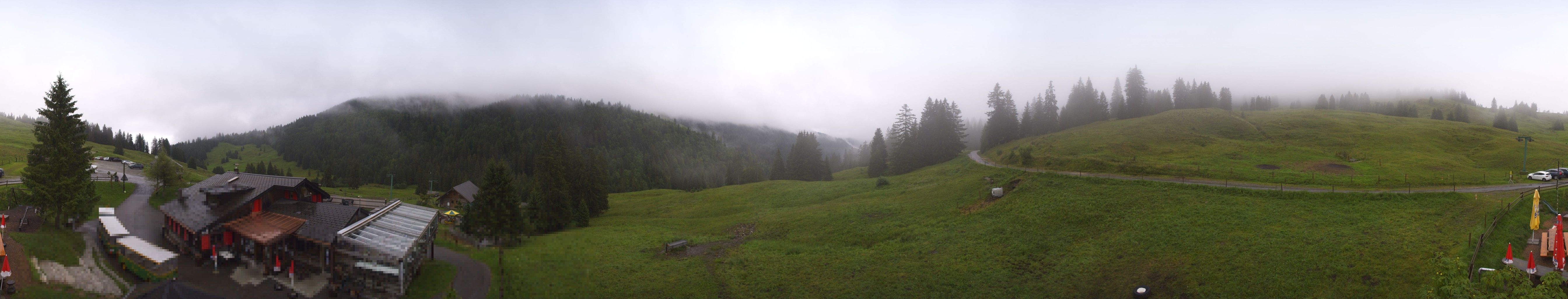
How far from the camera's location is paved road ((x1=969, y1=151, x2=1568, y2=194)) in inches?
1282

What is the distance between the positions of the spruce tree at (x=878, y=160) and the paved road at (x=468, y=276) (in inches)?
2271

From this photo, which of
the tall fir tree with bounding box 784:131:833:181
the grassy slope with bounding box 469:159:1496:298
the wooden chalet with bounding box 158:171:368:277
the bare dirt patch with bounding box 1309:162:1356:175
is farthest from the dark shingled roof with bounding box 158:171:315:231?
the bare dirt patch with bounding box 1309:162:1356:175

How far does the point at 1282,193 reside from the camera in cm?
3378

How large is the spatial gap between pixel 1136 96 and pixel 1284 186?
74845 mm

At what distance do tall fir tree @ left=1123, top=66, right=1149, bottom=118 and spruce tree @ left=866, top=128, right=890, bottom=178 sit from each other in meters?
48.6

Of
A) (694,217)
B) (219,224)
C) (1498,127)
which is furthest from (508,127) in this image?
(1498,127)

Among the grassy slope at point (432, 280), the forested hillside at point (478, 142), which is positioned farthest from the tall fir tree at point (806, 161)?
the grassy slope at point (432, 280)

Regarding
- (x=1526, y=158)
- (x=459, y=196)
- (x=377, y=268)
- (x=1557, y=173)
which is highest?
(x=1526, y=158)

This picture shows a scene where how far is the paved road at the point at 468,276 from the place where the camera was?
78.2ft

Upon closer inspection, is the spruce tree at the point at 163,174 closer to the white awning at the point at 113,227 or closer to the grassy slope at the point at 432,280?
the white awning at the point at 113,227

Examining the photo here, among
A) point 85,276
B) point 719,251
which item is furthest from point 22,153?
point 719,251

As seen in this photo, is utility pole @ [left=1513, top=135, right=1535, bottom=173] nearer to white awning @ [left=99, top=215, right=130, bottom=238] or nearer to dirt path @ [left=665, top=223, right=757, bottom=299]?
dirt path @ [left=665, top=223, right=757, bottom=299]

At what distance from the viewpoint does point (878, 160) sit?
82.5 metres

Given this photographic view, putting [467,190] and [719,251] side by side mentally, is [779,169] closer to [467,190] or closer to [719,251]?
[467,190]
